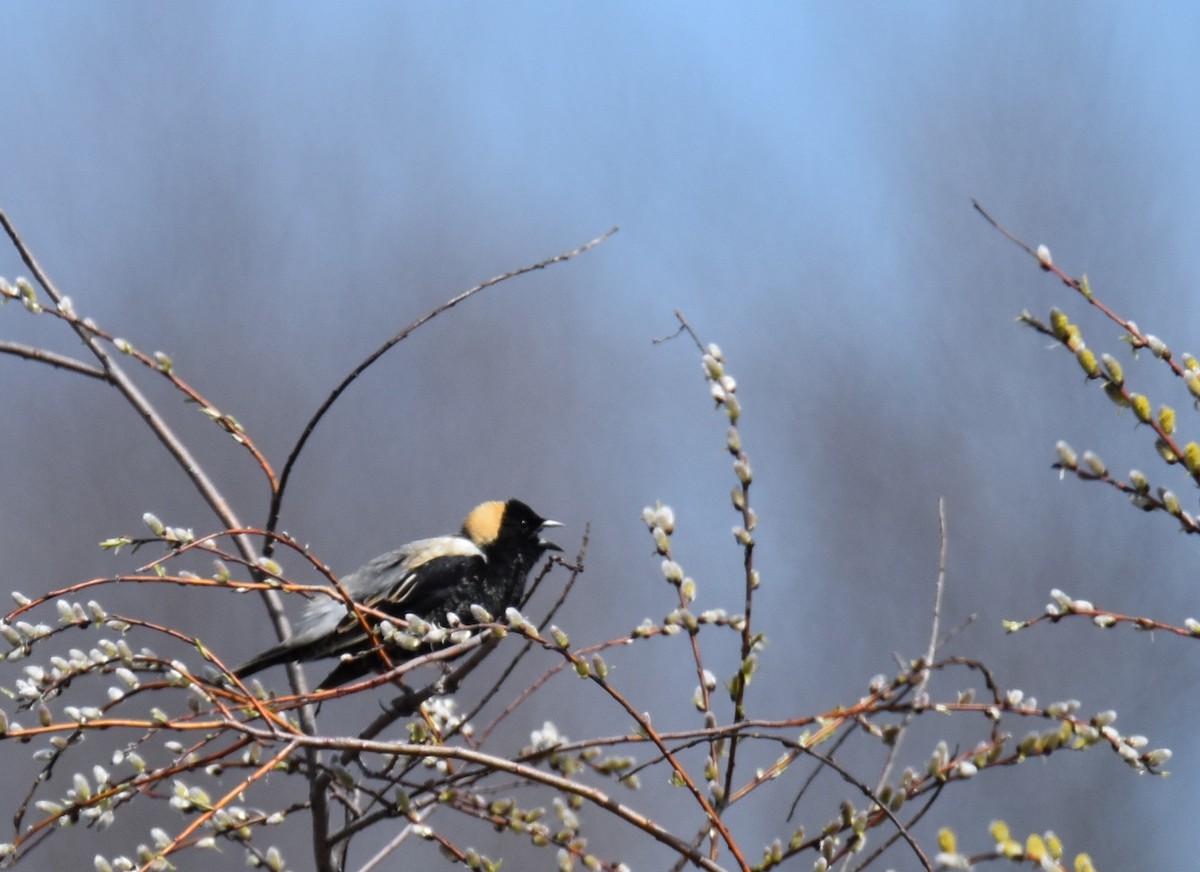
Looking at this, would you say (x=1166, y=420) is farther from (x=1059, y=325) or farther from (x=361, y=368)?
(x=361, y=368)

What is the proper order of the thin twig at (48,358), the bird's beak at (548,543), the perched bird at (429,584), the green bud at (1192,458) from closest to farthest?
1. the green bud at (1192,458)
2. the thin twig at (48,358)
3. the perched bird at (429,584)
4. the bird's beak at (548,543)

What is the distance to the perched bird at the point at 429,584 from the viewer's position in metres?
1.92

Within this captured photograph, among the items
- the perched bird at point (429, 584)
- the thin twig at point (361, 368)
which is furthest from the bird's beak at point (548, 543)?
the thin twig at point (361, 368)

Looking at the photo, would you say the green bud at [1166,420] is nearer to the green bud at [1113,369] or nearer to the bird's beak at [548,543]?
the green bud at [1113,369]

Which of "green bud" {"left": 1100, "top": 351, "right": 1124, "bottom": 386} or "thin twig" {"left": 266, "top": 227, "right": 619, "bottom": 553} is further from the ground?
"thin twig" {"left": 266, "top": 227, "right": 619, "bottom": 553}

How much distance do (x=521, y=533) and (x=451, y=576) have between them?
9.7 inches

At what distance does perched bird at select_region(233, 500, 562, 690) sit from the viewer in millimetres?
1920

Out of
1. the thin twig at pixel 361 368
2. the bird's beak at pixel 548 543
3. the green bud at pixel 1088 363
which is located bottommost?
the green bud at pixel 1088 363

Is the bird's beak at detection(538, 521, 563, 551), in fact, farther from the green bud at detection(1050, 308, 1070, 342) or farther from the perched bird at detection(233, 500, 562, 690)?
the green bud at detection(1050, 308, 1070, 342)

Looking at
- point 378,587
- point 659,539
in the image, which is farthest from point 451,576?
point 659,539

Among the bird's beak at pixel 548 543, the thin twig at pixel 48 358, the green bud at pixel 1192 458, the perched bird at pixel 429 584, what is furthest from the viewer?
the bird's beak at pixel 548 543

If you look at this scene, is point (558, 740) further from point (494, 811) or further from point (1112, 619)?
point (1112, 619)

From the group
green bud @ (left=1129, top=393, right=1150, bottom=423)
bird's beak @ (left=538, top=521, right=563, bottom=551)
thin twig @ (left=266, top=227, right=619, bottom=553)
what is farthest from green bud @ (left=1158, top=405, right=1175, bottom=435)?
bird's beak @ (left=538, top=521, right=563, bottom=551)

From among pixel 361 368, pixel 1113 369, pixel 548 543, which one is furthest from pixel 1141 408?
pixel 548 543
